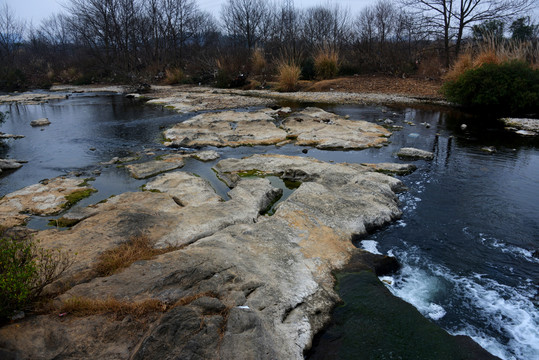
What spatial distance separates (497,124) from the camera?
10734 mm

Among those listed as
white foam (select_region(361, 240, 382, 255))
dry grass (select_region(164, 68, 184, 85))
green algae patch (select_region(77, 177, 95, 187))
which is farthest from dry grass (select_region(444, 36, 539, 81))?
dry grass (select_region(164, 68, 184, 85))

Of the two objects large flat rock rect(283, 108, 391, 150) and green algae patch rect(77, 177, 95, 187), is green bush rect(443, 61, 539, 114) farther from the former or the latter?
green algae patch rect(77, 177, 95, 187)

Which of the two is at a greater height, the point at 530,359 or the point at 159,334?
the point at 159,334

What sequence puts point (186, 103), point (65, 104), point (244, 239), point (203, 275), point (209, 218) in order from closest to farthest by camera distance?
1. point (203, 275)
2. point (244, 239)
3. point (209, 218)
4. point (186, 103)
5. point (65, 104)

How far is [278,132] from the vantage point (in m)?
9.69

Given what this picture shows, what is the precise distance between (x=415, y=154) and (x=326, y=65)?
13715 millimetres

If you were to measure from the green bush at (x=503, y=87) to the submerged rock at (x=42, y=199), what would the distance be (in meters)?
12.4

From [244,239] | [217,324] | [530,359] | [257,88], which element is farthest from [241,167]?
[257,88]

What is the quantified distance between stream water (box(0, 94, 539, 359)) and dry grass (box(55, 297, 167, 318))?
1638mm

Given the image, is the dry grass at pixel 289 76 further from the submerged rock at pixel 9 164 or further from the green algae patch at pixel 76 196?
the green algae patch at pixel 76 196

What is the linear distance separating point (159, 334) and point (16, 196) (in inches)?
187

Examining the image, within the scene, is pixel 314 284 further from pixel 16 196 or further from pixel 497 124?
pixel 497 124

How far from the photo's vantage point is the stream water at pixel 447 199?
320cm

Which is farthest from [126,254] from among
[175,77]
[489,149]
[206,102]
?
[175,77]
